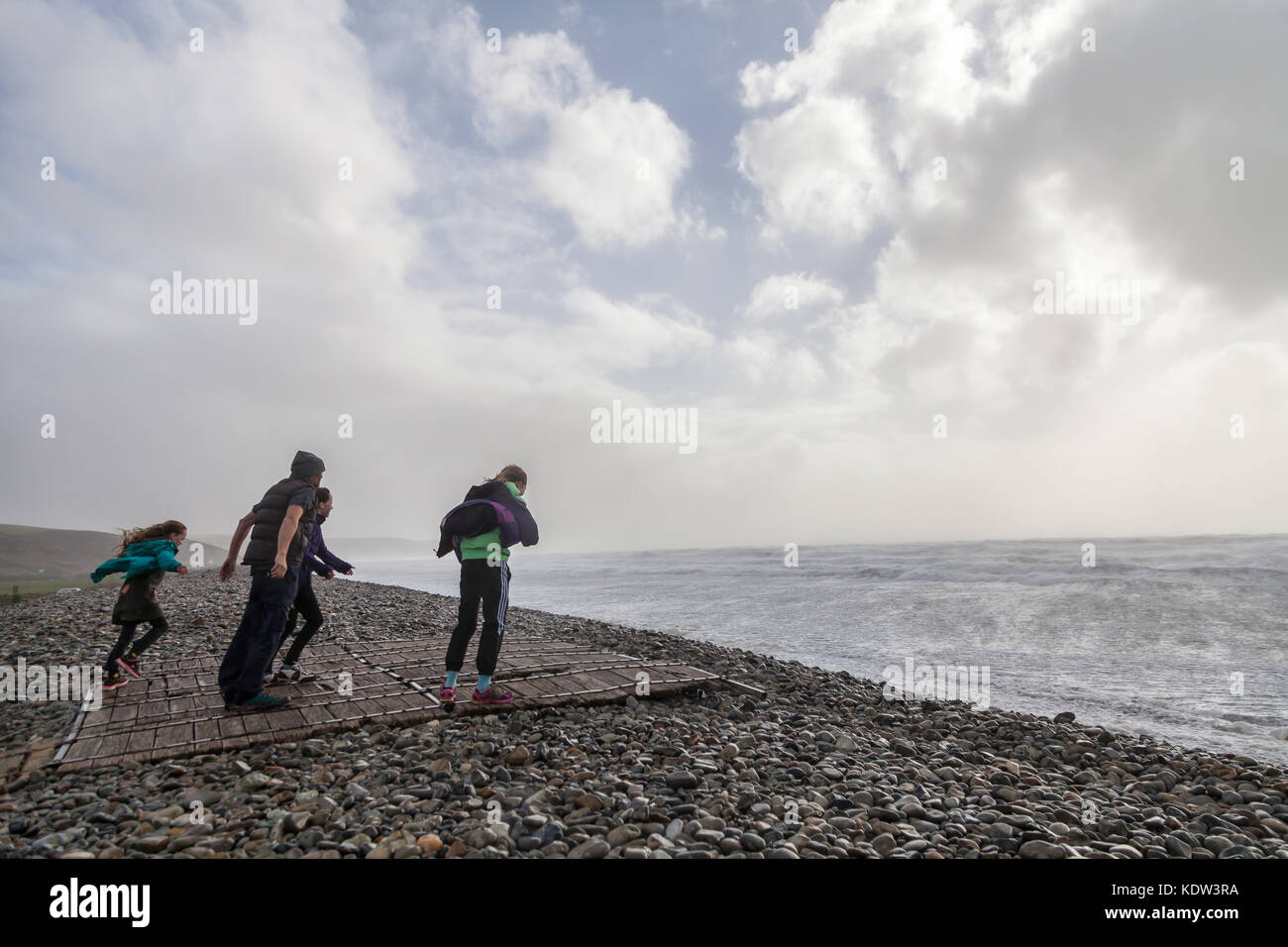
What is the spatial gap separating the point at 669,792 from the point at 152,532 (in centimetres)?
761

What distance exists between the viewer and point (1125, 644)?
1598 centimetres

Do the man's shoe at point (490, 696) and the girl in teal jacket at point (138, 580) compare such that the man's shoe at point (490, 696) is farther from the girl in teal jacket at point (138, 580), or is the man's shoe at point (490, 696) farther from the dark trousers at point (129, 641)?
the dark trousers at point (129, 641)

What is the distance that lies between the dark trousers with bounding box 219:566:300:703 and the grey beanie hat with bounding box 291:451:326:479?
103 centimetres

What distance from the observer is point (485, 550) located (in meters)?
7.00

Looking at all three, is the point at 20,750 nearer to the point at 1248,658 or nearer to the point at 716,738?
the point at 716,738

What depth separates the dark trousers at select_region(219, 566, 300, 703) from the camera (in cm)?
661

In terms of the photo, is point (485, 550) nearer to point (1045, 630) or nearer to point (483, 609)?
point (483, 609)

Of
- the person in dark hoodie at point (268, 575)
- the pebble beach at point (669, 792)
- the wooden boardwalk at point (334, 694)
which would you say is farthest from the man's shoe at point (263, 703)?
the pebble beach at point (669, 792)

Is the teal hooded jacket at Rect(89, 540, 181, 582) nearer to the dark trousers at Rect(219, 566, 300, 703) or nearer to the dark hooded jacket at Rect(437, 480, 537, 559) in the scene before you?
the dark trousers at Rect(219, 566, 300, 703)

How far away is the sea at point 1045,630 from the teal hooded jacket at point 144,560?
11.4 m

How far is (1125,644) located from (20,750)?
20727mm

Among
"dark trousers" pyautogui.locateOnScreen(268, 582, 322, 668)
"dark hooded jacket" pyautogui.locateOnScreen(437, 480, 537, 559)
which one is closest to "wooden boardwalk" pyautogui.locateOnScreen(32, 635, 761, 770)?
"dark trousers" pyautogui.locateOnScreen(268, 582, 322, 668)
